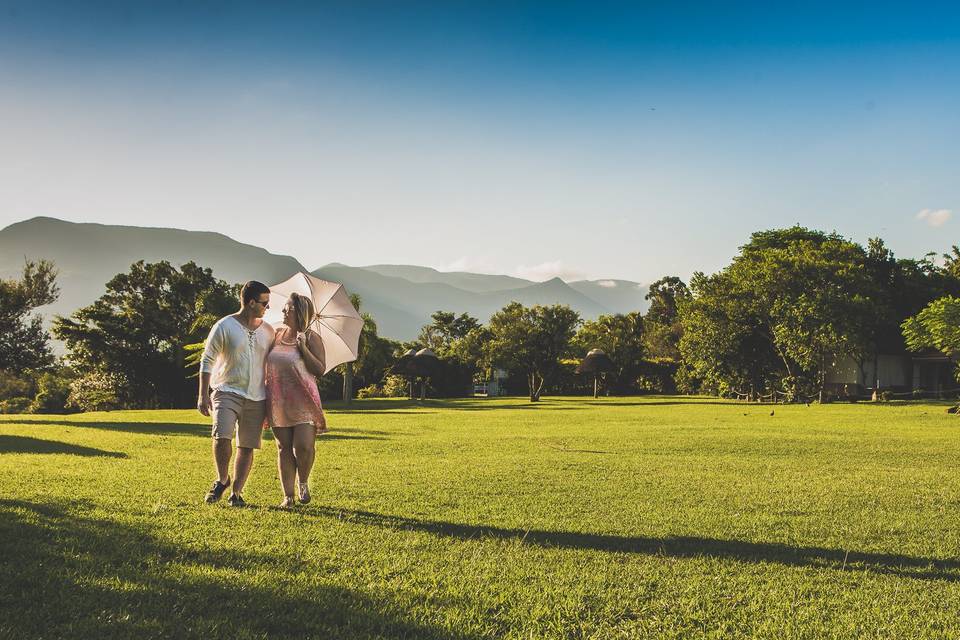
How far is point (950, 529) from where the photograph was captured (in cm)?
621

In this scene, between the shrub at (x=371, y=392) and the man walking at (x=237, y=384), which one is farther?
the shrub at (x=371, y=392)

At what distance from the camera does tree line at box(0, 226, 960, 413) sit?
3525 cm

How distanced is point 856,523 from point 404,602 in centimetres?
472

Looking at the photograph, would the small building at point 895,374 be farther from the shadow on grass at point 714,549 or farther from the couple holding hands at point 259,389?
the couple holding hands at point 259,389

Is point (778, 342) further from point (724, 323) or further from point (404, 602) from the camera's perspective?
point (404, 602)

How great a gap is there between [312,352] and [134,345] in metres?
40.5

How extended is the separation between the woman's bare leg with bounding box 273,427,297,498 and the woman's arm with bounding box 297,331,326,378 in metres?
0.62

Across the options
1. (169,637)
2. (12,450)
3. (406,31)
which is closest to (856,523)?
(169,637)

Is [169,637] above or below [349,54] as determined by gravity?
below

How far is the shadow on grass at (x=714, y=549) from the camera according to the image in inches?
192

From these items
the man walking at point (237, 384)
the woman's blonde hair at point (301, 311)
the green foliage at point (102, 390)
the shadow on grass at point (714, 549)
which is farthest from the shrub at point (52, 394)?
the shadow on grass at point (714, 549)

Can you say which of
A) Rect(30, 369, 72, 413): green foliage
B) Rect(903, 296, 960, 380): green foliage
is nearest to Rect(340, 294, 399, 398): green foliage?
Rect(30, 369, 72, 413): green foliage

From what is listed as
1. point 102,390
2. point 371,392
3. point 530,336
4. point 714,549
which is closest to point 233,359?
point 714,549

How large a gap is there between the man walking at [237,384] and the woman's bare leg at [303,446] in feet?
1.15
